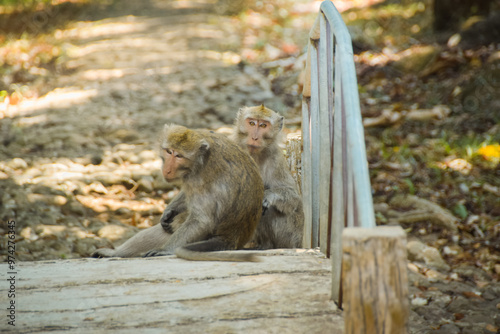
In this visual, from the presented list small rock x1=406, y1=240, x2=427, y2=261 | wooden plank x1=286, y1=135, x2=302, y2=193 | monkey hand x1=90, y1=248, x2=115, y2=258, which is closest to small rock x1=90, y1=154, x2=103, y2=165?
monkey hand x1=90, y1=248, x2=115, y2=258

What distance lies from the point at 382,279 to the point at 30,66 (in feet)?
30.0

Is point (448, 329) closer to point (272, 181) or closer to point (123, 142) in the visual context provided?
point (272, 181)

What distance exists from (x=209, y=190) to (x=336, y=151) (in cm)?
147

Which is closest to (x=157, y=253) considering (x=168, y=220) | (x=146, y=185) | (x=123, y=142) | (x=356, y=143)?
(x=168, y=220)

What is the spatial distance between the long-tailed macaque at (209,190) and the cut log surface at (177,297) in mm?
696

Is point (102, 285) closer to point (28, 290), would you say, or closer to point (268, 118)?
point (28, 290)

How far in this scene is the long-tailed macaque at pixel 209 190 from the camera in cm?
326

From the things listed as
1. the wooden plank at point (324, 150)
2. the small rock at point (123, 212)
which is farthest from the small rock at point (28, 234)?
the wooden plank at point (324, 150)

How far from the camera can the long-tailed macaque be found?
3.26 m

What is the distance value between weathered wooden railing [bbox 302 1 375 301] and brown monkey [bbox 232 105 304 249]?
0.67 m

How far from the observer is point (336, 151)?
6.57ft

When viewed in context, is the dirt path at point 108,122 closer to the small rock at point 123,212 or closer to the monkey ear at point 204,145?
the small rock at point 123,212

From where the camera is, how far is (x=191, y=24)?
1394 centimetres

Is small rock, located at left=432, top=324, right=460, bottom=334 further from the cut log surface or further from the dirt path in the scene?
the dirt path
